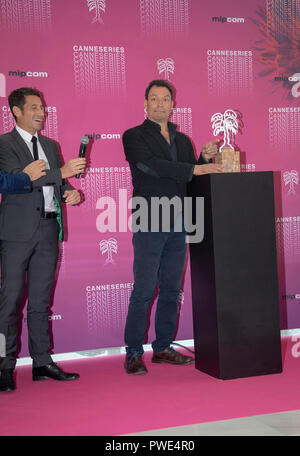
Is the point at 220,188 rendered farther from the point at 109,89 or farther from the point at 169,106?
the point at 109,89

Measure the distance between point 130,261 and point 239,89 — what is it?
1546 mm

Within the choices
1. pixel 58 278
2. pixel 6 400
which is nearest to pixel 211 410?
pixel 6 400

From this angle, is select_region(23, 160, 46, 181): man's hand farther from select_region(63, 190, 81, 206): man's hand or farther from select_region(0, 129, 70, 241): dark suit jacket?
select_region(63, 190, 81, 206): man's hand

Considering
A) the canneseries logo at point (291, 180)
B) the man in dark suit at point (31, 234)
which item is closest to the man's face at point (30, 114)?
the man in dark suit at point (31, 234)

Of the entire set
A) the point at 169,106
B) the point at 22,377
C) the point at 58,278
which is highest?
the point at 169,106

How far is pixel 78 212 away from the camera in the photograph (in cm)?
374

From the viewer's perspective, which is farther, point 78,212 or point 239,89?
point 239,89

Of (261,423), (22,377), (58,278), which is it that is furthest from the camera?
(58,278)

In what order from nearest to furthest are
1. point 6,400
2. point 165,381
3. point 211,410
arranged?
point 211,410, point 6,400, point 165,381

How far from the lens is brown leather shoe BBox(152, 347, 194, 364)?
336 cm

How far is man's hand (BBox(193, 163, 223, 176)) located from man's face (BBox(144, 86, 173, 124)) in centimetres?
48

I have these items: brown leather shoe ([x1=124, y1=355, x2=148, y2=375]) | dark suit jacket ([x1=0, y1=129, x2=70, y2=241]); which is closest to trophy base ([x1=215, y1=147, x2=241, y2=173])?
dark suit jacket ([x1=0, y1=129, x2=70, y2=241])

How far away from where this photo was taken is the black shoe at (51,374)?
311 cm
